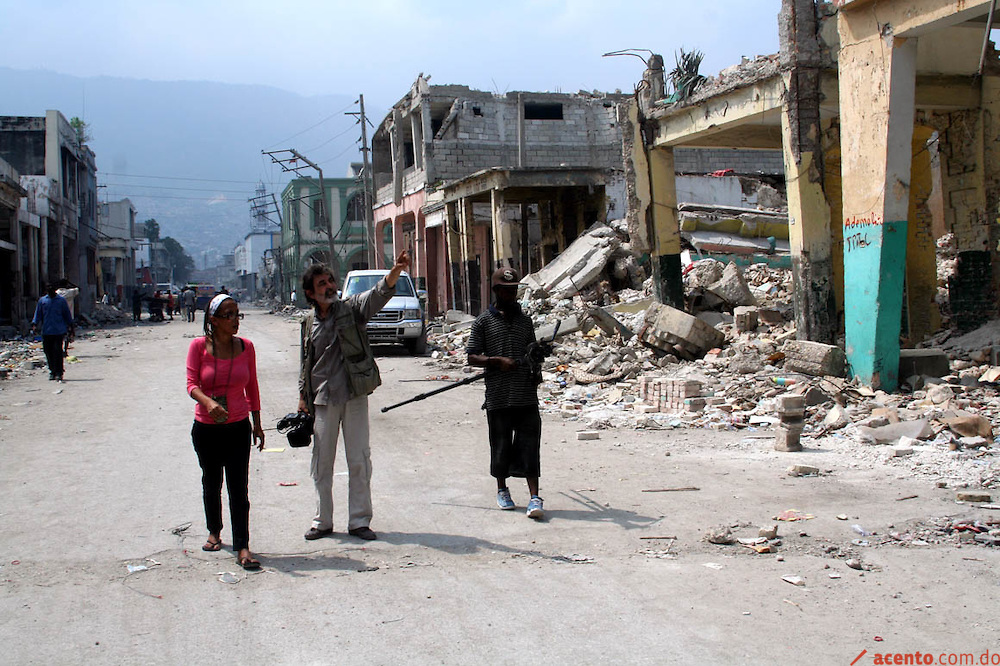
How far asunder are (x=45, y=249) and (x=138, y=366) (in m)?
20.9

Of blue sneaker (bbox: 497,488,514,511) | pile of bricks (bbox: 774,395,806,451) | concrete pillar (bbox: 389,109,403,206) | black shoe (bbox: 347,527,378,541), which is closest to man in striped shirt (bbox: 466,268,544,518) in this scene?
blue sneaker (bbox: 497,488,514,511)

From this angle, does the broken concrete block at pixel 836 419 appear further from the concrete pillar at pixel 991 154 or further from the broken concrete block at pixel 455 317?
the broken concrete block at pixel 455 317

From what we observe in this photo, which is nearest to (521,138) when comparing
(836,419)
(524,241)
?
(524,241)

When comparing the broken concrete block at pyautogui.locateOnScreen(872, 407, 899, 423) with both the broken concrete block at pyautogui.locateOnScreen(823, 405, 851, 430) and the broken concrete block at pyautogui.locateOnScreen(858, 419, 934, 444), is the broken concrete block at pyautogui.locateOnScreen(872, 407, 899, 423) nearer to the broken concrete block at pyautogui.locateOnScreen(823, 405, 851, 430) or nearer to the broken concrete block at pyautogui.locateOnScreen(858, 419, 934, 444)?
the broken concrete block at pyautogui.locateOnScreen(858, 419, 934, 444)

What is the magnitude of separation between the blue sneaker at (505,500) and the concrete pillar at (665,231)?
413 inches

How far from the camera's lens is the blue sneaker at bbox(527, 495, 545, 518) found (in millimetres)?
5750

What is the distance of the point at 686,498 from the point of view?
6.30 meters

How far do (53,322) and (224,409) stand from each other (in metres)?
11.6

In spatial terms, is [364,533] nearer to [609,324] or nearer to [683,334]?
[683,334]

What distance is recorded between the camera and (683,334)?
42.9 ft

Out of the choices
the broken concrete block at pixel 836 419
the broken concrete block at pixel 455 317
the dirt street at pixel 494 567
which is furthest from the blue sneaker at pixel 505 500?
the broken concrete block at pixel 455 317

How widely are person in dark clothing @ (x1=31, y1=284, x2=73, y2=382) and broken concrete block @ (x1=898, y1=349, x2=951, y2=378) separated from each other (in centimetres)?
1322

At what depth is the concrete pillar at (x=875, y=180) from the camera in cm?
964

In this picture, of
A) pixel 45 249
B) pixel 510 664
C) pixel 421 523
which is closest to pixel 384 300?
pixel 421 523
